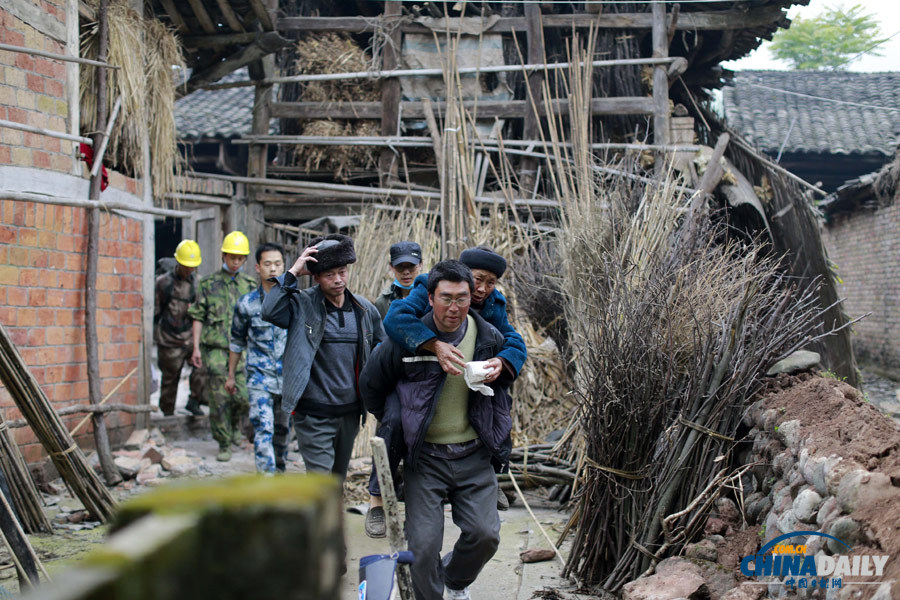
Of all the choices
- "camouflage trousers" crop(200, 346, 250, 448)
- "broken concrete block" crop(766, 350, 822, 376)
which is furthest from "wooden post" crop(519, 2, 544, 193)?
"broken concrete block" crop(766, 350, 822, 376)

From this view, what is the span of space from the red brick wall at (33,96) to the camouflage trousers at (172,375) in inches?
121

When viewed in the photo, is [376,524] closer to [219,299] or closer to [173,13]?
[219,299]

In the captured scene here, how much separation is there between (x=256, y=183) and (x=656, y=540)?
7.98 m

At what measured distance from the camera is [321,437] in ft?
13.6

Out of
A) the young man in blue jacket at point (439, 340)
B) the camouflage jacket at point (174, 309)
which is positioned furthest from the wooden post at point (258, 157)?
Answer: the young man in blue jacket at point (439, 340)

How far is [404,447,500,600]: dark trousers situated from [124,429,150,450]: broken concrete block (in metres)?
4.45

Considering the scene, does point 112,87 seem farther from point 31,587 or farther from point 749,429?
point 749,429

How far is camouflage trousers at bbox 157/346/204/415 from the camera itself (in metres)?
8.70

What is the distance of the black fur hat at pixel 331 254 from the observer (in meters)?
4.14

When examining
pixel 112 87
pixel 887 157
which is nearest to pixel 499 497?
pixel 112 87

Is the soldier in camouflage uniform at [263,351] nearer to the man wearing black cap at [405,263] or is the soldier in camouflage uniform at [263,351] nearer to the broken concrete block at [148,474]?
the man wearing black cap at [405,263]

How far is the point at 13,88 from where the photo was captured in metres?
5.67

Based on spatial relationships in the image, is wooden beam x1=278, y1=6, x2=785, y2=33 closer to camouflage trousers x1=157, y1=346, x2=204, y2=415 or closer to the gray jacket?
camouflage trousers x1=157, y1=346, x2=204, y2=415

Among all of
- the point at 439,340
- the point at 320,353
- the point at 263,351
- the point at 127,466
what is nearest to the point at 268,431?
the point at 263,351
